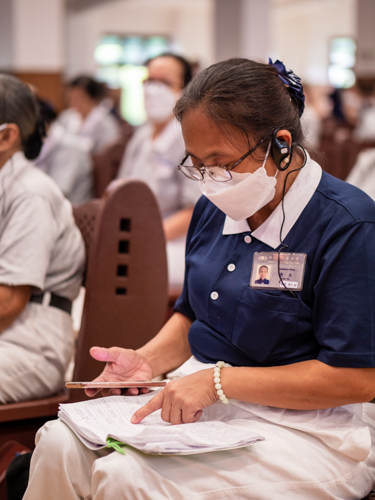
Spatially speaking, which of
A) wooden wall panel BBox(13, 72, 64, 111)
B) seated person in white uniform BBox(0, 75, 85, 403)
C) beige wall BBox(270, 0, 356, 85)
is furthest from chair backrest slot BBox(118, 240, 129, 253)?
beige wall BBox(270, 0, 356, 85)

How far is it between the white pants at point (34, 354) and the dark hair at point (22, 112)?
49cm

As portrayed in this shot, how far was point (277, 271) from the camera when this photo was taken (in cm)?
125

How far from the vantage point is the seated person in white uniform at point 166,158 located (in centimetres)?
304

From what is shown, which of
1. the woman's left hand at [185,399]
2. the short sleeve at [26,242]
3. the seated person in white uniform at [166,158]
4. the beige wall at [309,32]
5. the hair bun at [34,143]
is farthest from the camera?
the beige wall at [309,32]

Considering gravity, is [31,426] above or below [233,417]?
below

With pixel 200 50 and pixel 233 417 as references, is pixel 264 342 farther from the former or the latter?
pixel 200 50

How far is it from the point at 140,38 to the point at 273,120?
58.8 feet

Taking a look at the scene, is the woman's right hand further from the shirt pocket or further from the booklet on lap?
the shirt pocket

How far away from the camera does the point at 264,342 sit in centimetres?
125

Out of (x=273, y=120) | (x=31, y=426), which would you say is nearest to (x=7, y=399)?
(x=31, y=426)

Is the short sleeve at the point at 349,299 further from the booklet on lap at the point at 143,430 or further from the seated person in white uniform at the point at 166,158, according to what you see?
the seated person in white uniform at the point at 166,158

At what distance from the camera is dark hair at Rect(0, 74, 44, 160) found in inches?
73.1

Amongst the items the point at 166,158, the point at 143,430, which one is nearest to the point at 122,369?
the point at 143,430

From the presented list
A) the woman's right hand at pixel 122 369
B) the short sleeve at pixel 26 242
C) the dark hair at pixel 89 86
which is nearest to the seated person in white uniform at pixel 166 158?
the short sleeve at pixel 26 242
